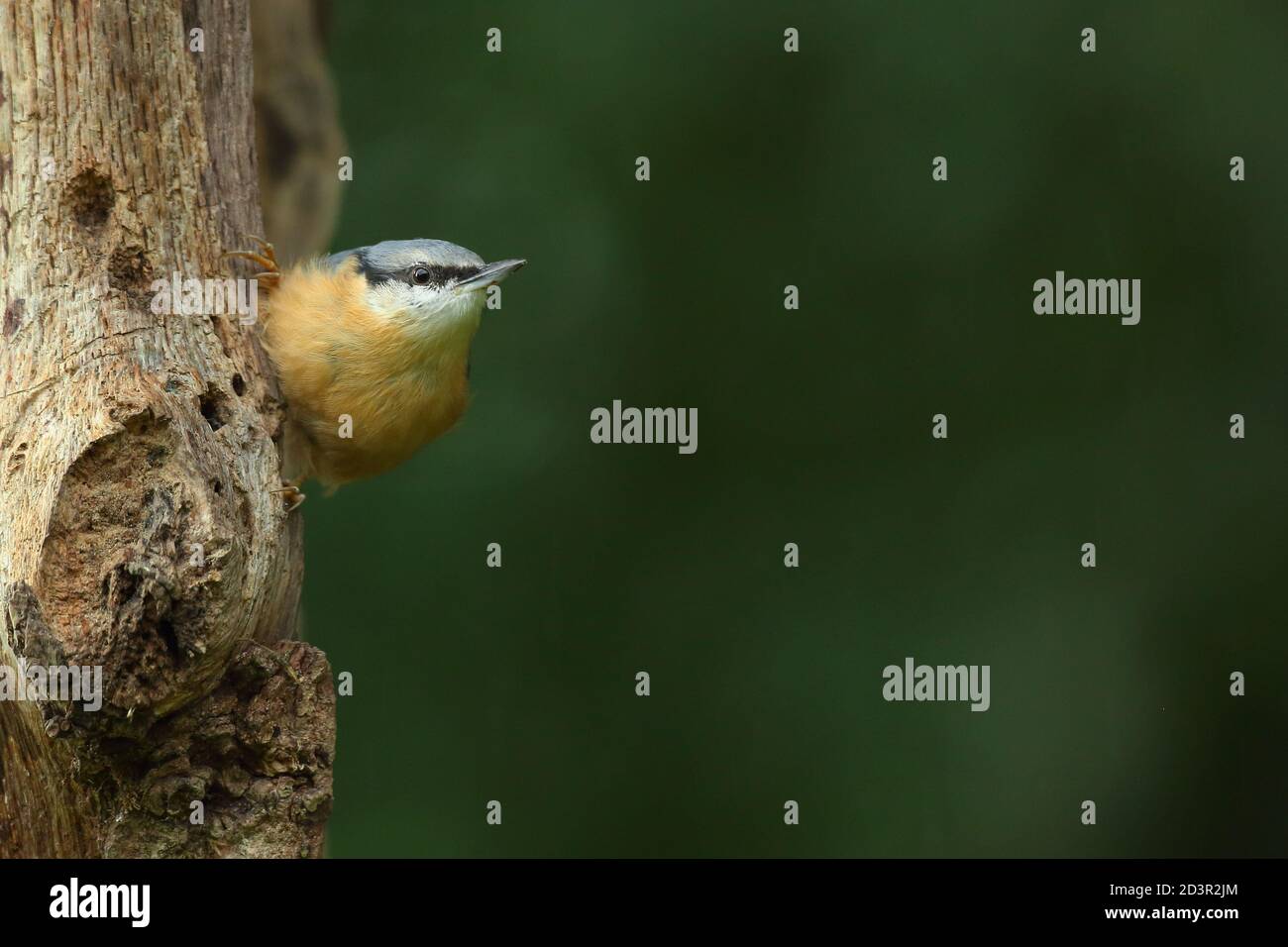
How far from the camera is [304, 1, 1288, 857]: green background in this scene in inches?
231

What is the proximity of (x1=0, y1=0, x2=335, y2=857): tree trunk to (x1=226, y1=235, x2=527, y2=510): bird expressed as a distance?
241mm

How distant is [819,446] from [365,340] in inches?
106

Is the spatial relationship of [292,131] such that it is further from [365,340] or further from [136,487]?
[136,487]

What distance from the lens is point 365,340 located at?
392cm

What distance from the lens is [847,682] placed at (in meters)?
5.88

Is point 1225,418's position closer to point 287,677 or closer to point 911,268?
point 911,268

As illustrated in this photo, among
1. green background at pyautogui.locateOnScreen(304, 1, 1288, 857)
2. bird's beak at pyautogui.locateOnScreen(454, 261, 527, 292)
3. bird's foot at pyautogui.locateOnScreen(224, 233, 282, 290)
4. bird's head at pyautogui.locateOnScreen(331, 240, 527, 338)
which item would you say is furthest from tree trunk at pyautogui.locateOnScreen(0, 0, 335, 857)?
green background at pyautogui.locateOnScreen(304, 1, 1288, 857)

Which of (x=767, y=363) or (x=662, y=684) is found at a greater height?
(x=767, y=363)

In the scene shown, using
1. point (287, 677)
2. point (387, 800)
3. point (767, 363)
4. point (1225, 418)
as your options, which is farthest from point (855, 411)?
point (287, 677)

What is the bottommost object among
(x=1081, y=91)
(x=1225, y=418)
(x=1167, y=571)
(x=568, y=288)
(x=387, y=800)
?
(x=387, y=800)

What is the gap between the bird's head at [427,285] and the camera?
3.96 metres

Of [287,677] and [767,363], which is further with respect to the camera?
[767,363]

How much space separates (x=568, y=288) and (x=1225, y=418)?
2902 mm

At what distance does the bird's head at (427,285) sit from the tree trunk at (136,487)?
508mm
